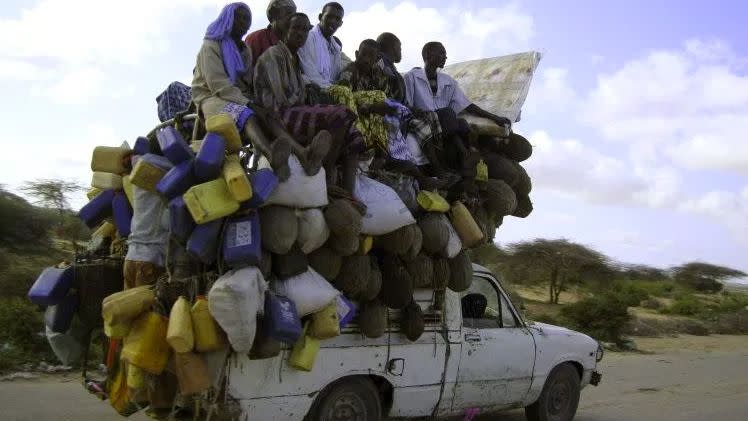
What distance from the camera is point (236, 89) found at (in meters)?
5.49

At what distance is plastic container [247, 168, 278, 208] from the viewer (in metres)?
4.55

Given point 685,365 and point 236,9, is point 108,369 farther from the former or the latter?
point 685,365

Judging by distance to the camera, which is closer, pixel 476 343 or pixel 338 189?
pixel 338 189

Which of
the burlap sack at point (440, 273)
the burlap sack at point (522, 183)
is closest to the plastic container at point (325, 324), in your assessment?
the burlap sack at point (440, 273)

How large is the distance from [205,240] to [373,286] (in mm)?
1385

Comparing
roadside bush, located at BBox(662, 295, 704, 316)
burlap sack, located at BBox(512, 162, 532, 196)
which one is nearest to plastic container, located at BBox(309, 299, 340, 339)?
burlap sack, located at BBox(512, 162, 532, 196)

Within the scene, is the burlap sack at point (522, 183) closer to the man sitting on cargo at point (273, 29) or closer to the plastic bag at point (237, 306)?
the man sitting on cargo at point (273, 29)

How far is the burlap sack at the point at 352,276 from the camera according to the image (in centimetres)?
531

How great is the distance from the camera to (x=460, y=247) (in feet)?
19.9

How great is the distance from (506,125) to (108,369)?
13.2 feet

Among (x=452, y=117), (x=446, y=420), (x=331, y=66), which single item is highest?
(x=331, y=66)

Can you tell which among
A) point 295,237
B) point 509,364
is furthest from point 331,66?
point 509,364

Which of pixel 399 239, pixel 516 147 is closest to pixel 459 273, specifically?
pixel 399 239

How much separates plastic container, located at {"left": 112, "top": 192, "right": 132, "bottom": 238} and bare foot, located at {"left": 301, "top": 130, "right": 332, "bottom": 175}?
1.38 meters
